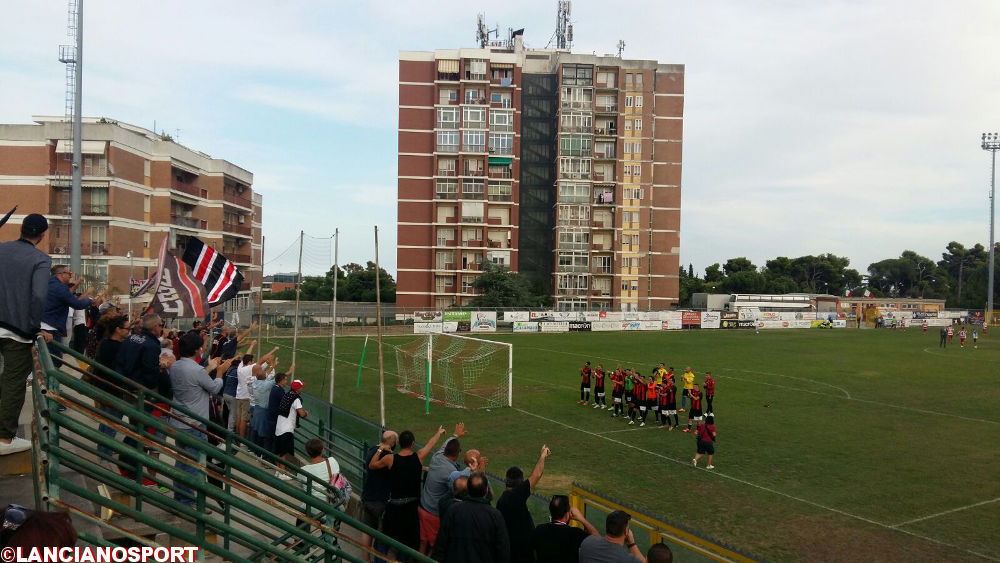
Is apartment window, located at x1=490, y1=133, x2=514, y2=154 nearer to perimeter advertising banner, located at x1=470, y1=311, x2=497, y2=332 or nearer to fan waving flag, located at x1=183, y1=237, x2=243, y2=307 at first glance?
perimeter advertising banner, located at x1=470, y1=311, x2=497, y2=332

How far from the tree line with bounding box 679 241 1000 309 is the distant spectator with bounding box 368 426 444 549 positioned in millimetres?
100367

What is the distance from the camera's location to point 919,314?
7800 centimetres

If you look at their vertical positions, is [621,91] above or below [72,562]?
above

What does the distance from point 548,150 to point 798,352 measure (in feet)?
156

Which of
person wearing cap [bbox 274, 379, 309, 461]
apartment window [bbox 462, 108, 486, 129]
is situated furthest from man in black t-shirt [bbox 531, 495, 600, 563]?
apartment window [bbox 462, 108, 486, 129]

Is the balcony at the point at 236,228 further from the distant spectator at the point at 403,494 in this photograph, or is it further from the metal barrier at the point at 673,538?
the metal barrier at the point at 673,538

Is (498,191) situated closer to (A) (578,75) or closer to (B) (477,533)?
(A) (578,75)

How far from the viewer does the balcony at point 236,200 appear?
6170cm

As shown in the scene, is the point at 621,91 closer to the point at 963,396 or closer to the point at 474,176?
the point at 474,176

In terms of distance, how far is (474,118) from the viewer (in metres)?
71.8

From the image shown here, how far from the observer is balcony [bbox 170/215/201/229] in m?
52.4

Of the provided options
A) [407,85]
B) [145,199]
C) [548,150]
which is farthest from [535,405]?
[548,150]

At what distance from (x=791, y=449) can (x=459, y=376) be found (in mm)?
14557

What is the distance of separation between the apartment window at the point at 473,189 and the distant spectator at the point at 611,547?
6747cm
